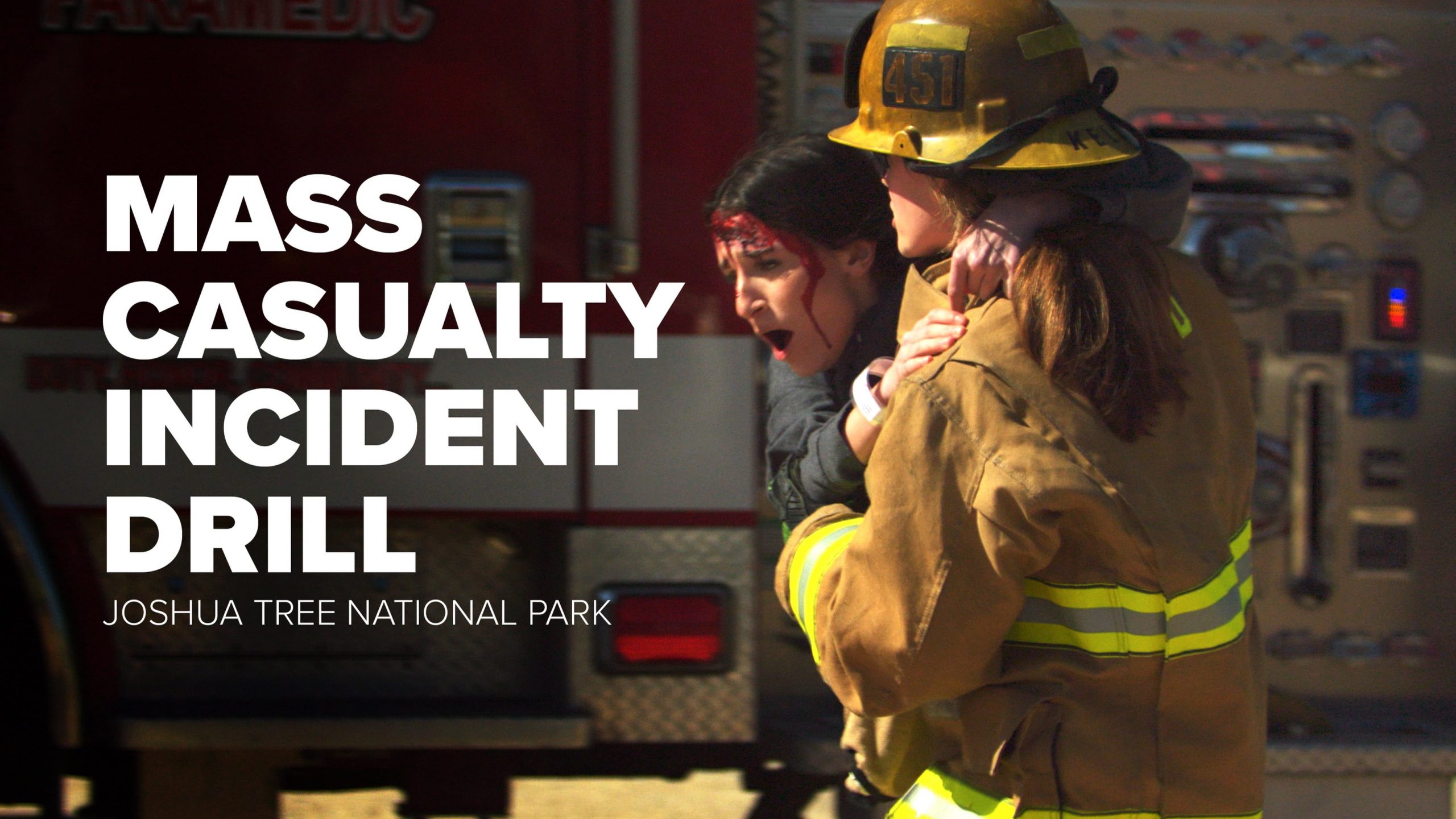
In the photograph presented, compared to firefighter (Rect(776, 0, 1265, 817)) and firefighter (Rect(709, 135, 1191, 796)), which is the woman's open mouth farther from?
firefighter (Rect(776, 0, 1265, 817))

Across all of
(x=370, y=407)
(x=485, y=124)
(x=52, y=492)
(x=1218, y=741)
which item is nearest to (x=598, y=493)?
(x=370, y=407)

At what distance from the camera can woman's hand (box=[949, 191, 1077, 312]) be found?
147 centimetres

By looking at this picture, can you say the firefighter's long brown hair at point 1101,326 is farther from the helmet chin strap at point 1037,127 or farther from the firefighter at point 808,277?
the firefighter at point 808,277

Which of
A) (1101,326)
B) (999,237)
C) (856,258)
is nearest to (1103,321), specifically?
(1101,326)

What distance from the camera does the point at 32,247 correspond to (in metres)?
2.52

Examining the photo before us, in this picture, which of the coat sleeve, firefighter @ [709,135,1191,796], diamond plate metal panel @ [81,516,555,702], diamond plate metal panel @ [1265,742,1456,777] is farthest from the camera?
diamond plate metal panel @ [1265,742,1456,777]

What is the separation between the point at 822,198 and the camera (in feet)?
6.63

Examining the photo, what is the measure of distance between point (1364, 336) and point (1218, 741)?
6.03 feet

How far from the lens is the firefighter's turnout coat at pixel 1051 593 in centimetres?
136

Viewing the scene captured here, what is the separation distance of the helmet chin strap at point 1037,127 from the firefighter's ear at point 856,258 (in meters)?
0.46

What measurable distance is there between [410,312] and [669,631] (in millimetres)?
770

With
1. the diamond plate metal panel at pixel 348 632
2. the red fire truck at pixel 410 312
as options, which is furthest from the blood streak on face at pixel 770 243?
the diamond plate metal panel at pixel 348 632

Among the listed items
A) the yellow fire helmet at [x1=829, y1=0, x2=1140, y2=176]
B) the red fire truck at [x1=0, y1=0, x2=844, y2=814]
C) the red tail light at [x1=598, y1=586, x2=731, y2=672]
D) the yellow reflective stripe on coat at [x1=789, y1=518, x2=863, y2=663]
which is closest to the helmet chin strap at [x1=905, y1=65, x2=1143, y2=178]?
the yellow fire helmet at [x1=829, y1=0, x2=1140, y2=176]

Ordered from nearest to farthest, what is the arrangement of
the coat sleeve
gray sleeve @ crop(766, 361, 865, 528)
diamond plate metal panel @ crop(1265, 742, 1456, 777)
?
1. the coat sleeve
2. gray sleeve @ crop(766, 361, 865, 528)
3. diamond plate metal panel @ crop(1265, 742, 1456, 777)
